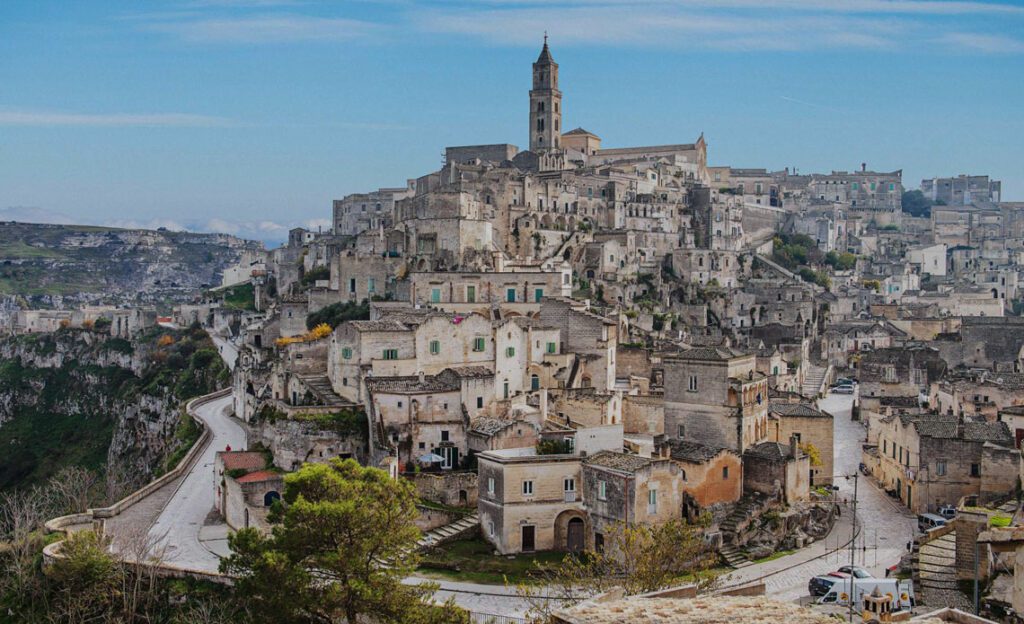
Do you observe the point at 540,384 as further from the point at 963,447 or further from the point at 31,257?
the point at 31,257

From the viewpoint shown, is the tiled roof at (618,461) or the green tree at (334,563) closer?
the green tree at (334,563)

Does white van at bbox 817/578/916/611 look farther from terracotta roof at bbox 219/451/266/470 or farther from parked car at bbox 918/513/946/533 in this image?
terracotta roof at bbox 219/451/266/470

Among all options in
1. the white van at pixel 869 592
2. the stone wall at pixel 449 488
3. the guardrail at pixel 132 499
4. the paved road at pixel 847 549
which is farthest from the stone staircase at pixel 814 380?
the guardrail at pixel 132 499

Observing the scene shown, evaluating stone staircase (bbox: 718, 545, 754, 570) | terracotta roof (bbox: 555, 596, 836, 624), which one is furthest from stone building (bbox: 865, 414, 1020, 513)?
terracotta roof (bbox: 555, 596, 836, 624)

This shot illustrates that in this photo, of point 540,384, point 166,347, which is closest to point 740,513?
point 540,384

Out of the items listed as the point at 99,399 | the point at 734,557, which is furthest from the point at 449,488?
the point at 99,399

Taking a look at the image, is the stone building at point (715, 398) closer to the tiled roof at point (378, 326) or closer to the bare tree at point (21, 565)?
the tiled roof at point (378, 326)

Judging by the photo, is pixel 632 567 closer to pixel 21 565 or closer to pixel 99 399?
pixel 21 565
